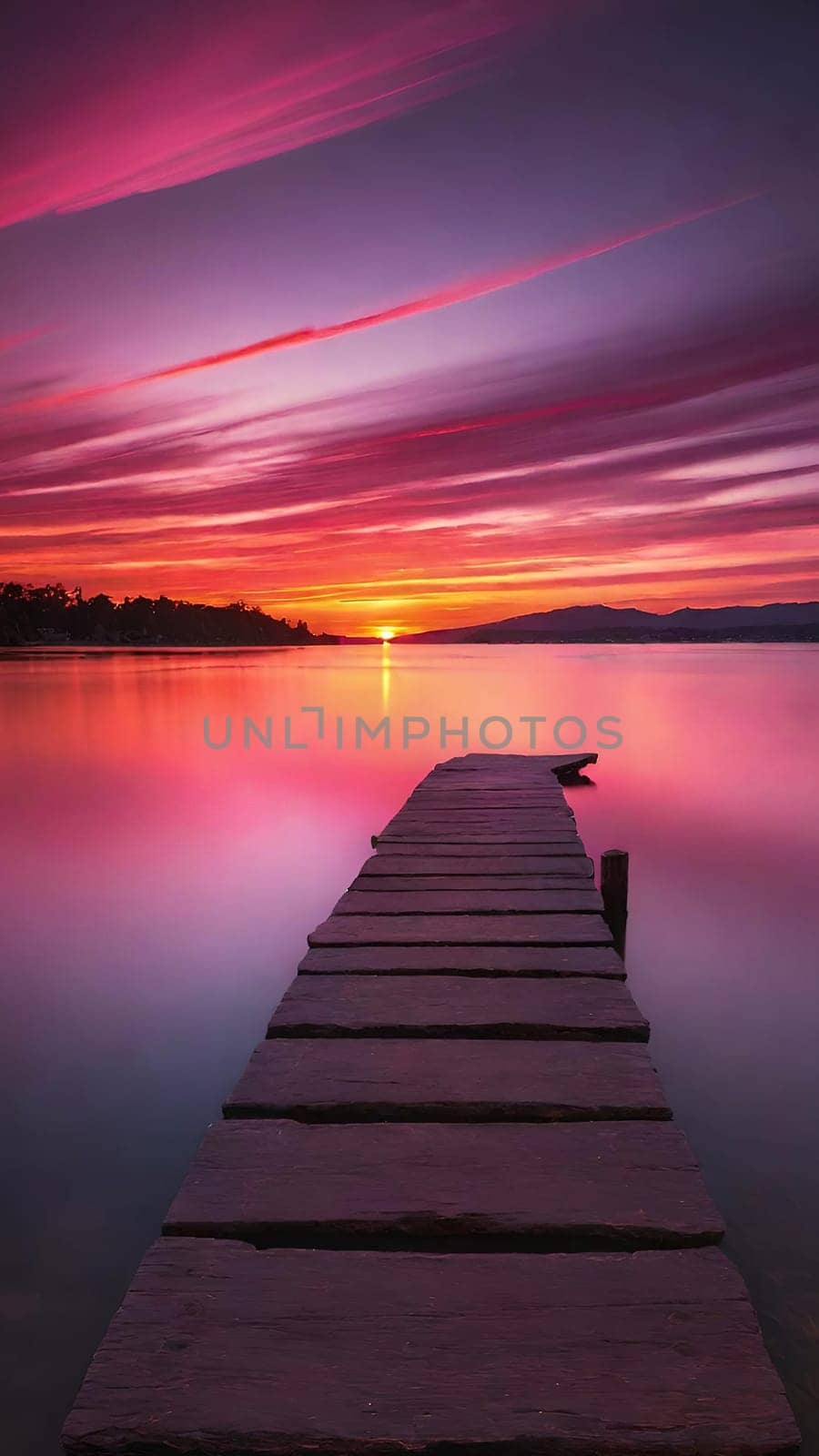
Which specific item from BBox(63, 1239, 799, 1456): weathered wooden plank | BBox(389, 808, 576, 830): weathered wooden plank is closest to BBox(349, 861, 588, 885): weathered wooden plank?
BBox(389, 808, 576, 830): weathered wooden plank

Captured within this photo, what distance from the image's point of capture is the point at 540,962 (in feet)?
15.5

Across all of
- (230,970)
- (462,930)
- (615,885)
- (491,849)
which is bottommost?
(230,970)

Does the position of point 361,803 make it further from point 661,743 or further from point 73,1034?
Answer: point 661,743

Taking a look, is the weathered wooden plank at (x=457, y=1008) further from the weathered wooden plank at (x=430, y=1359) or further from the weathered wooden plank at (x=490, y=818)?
the weathered wooden plank at (x=490, y=818)

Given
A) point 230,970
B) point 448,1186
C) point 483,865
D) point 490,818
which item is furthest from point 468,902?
point 490,818

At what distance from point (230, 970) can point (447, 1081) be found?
17.1 ft

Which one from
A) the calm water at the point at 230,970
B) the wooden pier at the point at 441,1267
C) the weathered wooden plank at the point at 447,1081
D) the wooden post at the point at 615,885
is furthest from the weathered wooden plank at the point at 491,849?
the weathered wooden plank at the point at 447,1081

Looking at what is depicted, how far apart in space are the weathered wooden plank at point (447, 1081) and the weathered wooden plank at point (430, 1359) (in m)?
0.77

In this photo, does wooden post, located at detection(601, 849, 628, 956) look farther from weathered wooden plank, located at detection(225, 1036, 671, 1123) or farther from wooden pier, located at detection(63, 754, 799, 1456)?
weathered wooden plank, located at detection(225, 1036, 671, 1123)

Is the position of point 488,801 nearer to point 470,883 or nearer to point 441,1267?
point 470,883

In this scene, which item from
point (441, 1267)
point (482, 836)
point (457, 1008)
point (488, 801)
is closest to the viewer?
point (441, 1267)

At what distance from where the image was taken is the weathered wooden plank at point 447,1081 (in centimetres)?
316

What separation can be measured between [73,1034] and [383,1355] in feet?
17.5

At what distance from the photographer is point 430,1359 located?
2.04 meters
